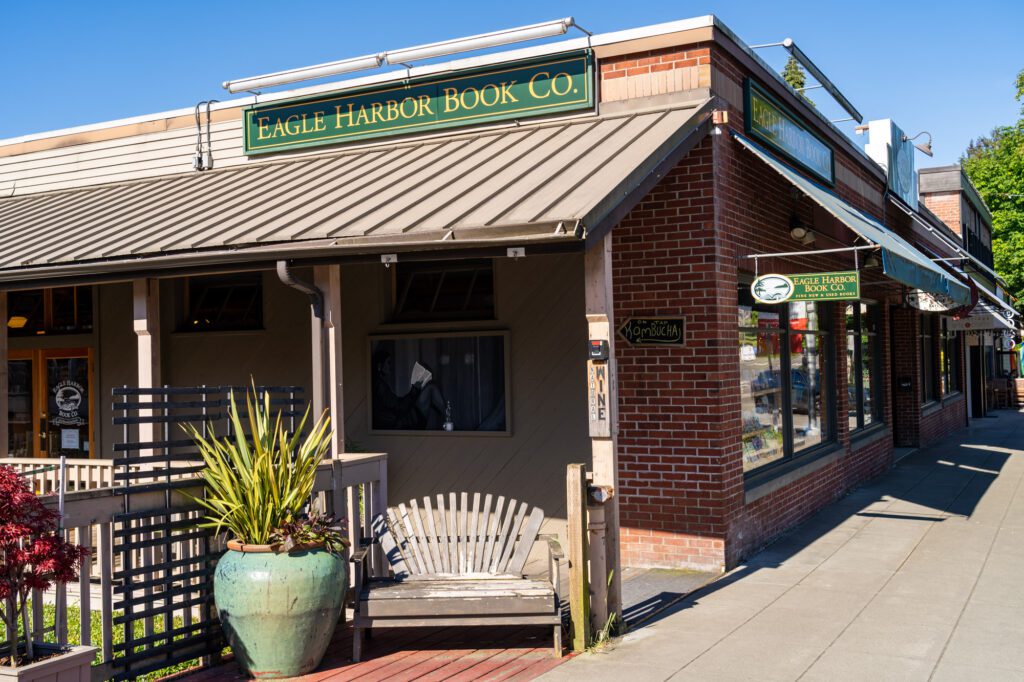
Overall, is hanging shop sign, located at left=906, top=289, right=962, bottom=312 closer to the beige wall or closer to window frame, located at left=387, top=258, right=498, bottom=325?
the beige wall

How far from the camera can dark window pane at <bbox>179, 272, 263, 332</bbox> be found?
11.4m

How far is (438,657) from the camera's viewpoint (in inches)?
253

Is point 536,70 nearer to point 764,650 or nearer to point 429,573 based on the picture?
point 429,573

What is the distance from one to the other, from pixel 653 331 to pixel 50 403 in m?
8.03

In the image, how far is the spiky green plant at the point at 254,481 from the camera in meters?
6.15

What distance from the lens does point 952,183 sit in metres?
26.5

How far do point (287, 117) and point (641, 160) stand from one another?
515 centimetres

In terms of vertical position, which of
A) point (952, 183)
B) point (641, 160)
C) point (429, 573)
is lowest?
point (429, 573)

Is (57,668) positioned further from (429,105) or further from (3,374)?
(429,105)

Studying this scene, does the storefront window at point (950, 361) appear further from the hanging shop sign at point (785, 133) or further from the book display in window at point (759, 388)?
the book display in window at point (759, 388)

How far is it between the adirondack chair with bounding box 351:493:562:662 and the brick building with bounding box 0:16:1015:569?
2.69 feet

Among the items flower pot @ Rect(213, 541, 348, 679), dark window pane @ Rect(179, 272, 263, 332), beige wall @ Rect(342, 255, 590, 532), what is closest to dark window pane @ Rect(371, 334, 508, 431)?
beige wall @ Rect(342, 255, 590, 532)

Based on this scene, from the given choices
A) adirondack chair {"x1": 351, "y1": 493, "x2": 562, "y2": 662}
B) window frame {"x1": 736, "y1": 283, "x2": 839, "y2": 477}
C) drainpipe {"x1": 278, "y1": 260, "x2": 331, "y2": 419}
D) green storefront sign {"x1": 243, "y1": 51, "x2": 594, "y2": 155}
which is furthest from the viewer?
window frame {"x1": 736, "y1": 283, "x2": 839, "y2": 477}

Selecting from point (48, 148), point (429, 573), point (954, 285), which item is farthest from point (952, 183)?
point (429, 573)
